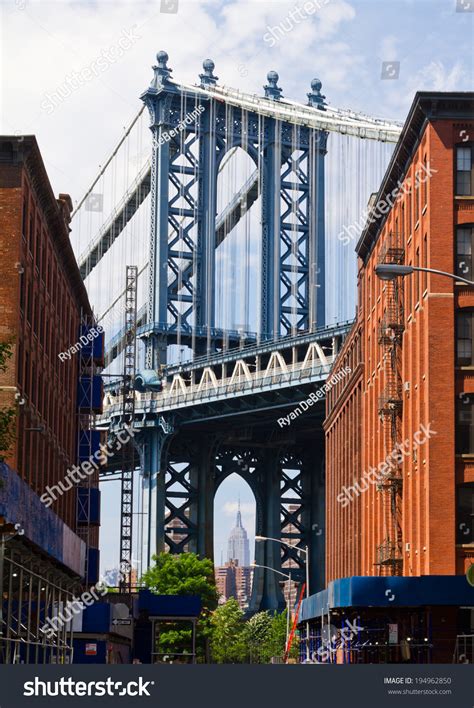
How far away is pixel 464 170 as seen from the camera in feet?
193

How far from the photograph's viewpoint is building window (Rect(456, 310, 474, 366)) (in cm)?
5784

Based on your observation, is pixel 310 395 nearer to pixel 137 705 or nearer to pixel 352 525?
pixel 352 525

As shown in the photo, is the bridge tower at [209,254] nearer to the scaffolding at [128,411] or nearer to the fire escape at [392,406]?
the scaffolding at [128,411]

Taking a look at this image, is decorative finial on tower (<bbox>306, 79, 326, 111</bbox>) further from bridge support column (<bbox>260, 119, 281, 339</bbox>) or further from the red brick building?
the red brick building

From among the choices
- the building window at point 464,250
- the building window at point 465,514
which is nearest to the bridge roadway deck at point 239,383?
the building window at point 464,250

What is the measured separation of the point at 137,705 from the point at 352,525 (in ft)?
206

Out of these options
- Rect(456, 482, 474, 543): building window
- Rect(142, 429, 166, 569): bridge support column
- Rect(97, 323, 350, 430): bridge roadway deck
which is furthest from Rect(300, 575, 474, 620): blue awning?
Rect(142, 429, 166, 569): bridge support column

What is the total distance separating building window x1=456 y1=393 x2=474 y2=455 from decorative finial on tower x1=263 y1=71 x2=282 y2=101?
310 feet

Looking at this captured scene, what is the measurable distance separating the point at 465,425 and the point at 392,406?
985 centimetres

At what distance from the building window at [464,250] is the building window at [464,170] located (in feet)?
4.61

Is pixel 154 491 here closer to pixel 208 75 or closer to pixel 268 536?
pixel 268 536

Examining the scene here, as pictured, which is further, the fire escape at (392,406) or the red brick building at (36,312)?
the fire escape at (392,406)

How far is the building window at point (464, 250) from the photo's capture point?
5791 centimetres

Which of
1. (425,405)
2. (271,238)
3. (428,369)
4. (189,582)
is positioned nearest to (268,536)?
(271,238)
